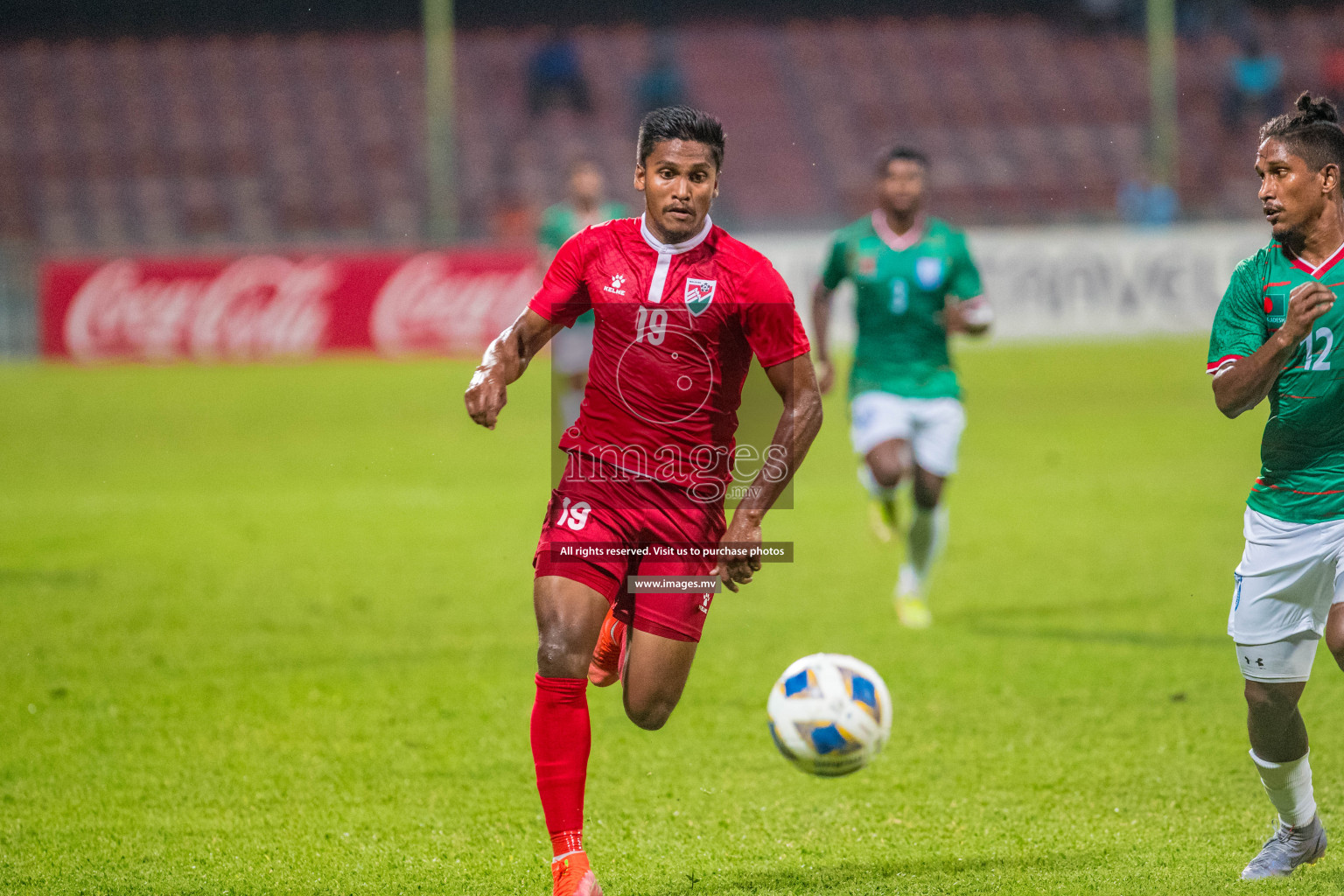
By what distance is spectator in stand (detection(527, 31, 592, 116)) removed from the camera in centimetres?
2989

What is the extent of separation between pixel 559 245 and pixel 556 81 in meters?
19.6

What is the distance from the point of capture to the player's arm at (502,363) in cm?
432

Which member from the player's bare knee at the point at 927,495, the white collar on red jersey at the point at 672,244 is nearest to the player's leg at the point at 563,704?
the white collar on red jersey at the point at 672,244

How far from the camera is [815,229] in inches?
907

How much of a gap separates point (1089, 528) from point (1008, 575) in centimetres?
180

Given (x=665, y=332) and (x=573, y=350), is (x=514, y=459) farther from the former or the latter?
(x=665, y=332)

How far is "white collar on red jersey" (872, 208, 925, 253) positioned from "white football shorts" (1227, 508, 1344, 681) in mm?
4502

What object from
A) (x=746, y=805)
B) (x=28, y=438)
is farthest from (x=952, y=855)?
(x=28, y=438)

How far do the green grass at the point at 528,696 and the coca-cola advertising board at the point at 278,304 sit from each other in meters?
7.43

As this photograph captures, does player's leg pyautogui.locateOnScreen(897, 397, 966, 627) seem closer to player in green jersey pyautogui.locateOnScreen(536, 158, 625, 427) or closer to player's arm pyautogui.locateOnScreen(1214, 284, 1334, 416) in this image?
player in green jersey pyautogui.locateOnScreen(536, 158, 625, 427)

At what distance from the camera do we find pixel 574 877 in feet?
13.6

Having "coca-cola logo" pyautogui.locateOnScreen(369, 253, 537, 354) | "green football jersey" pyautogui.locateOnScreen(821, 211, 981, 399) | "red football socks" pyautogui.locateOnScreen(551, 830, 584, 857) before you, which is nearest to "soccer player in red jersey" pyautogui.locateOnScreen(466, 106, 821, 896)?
"red football socks" pyautogui.locateOnScreen(551, 830, 584, 857)

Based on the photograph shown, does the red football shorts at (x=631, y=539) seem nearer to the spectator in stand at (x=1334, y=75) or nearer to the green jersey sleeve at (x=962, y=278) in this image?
the green jersey sleeve at (x=962, y=278)

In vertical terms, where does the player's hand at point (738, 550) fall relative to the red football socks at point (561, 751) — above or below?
above
